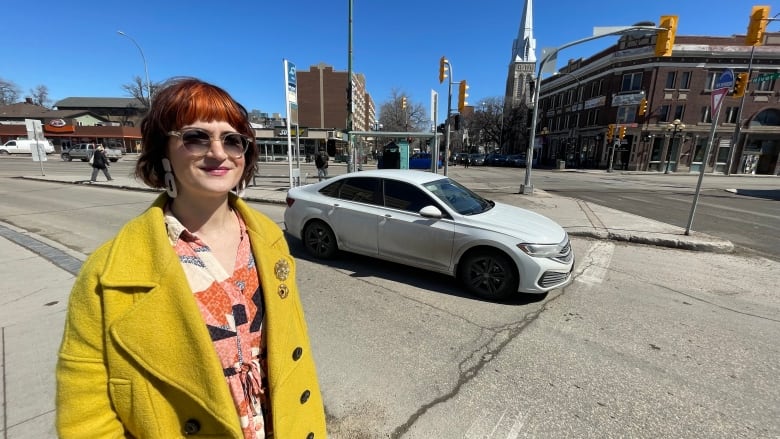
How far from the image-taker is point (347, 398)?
8.41 ft

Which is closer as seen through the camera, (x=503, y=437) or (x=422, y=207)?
(x=503, y=437)

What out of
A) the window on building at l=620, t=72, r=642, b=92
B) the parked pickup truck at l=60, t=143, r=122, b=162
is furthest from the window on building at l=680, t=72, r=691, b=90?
the parked pickup truck at l=60, t=143, r=122, b=162

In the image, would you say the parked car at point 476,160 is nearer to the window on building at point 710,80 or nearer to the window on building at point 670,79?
the window on building at point 670,79

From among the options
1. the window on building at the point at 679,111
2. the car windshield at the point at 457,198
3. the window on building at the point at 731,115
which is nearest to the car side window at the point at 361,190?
the car windshield at the point at 457,198

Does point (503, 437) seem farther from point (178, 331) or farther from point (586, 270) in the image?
point (586, 270)

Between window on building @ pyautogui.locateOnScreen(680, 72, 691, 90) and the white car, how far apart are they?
4314 centimetres

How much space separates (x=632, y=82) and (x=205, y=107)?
4669cm

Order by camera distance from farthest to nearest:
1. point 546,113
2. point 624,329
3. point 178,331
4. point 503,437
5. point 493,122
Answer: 1. point 493,122
2. point 546,113
3. point 624,329
4. point 503,437
5. point 178,331

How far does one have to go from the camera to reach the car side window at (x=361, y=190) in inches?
204

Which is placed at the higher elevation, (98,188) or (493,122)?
(493,122)

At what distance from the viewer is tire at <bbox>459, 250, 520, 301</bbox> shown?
416cm

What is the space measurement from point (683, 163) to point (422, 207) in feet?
144

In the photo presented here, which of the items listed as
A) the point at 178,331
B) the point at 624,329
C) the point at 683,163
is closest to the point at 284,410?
the point at 178,331

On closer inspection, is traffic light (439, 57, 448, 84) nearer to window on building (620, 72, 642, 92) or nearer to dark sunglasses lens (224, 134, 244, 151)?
dark sunglasses lens (224, 134, 244, 151)
